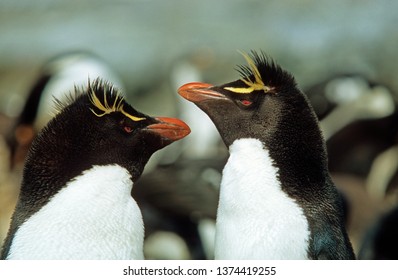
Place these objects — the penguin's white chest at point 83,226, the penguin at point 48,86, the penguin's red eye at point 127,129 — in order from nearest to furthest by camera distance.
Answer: the penguin's white chest at point 83,226
the penguin's red eye at point 127,129
the penguin at point 48,86

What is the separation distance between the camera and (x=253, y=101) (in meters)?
1.53

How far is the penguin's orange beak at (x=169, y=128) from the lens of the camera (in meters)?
1.56

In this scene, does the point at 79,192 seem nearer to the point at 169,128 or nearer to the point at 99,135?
the point at 99,135

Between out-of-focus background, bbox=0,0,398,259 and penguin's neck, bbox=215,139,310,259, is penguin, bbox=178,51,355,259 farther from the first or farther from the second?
out-of-focus background, bbox=0,0,398,259

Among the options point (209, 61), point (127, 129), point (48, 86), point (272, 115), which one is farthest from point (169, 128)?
point (209, 61)

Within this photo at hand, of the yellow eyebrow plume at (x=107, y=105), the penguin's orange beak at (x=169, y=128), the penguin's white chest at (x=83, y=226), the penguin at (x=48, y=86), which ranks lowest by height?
the penguin at (x=48, y=86)

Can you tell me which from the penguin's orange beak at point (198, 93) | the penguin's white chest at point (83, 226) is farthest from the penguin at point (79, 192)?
the penguin's orange beak at point (198, 93)

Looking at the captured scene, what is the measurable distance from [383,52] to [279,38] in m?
0.45

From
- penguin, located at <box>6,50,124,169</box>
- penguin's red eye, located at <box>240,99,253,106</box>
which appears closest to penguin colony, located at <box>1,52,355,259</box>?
penguin's red eye, located at <box>240,99,253,106</box>

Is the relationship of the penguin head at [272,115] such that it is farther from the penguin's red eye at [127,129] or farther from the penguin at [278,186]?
the penguin's red eye at [127,129]

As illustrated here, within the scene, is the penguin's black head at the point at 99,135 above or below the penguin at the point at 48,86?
above

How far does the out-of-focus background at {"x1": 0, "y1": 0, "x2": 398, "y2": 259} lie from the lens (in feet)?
10.0

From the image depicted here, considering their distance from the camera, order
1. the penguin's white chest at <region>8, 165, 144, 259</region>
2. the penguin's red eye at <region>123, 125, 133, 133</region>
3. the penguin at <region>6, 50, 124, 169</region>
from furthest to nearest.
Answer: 1. the penguin at <region>6, 50, 124, 169</region>
2. the penguin's red eye at <region>123, 125, 133, 133</region>
3. the penguin's white chest at <region>8, 165, 144, 259</region>
